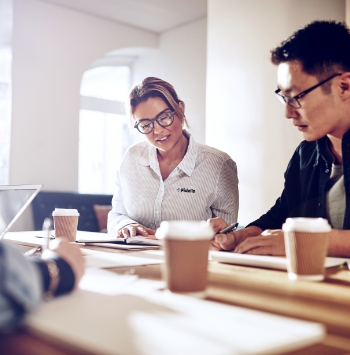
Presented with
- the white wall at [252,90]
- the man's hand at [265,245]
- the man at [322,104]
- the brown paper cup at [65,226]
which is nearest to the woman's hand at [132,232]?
the brown paper cup at [65,226]

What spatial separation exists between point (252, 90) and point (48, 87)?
8.27 ft

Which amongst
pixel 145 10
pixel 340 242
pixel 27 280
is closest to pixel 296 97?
pixel 340 242

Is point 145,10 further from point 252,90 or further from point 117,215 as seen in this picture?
point 117,215

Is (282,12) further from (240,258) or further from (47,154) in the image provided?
(240,258)

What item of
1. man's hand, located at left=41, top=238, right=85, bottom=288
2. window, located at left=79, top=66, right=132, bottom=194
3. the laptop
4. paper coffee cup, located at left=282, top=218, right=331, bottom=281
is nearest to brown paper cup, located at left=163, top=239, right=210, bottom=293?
man's hand, located at left=41, top=238, right=85, bottom=288

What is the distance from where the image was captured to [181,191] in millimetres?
2334

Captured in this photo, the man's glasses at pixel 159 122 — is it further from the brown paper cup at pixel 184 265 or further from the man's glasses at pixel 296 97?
the brown paper cup at pixel 184 265

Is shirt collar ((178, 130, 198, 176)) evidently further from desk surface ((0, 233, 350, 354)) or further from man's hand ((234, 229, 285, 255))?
desk surface ((0, 233, 350, 354))

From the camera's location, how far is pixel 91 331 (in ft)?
1.80

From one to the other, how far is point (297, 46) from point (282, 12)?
2712 mm

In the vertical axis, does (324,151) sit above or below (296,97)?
below

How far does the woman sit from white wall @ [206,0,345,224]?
1.75 m

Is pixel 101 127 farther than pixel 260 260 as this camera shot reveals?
Yes

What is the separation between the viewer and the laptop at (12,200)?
1540 millimetres
